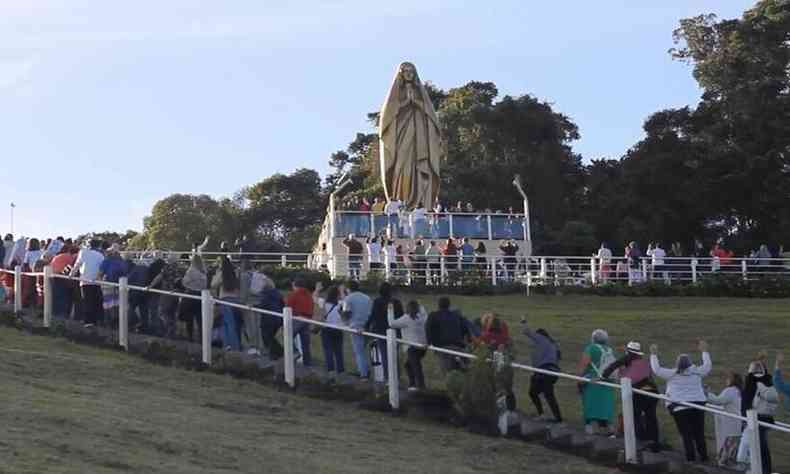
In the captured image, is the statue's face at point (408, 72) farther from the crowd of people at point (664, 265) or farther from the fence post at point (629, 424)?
the fence post at point (629, 424)

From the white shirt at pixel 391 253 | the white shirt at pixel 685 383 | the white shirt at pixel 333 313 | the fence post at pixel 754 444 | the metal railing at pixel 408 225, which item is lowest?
the fence post at pixel 754 444

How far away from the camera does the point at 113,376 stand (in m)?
19.9

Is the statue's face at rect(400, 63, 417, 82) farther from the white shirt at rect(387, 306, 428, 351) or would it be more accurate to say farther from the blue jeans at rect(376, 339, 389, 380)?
the white shirt at rect(387, 306, 428, 351)

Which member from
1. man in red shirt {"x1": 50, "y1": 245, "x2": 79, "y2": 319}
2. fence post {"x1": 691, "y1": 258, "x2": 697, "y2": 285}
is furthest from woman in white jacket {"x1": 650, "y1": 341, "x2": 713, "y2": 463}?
fence post {"x1": 691, "y1": 258, "x2": 697, "y2": 285}

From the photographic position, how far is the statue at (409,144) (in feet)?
157

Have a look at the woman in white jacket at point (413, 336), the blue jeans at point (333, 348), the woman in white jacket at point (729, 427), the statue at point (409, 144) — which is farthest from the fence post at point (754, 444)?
the statue at point (409, 144)

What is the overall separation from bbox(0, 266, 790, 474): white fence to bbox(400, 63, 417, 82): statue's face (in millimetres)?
24304

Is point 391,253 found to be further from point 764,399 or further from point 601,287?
point 764,399

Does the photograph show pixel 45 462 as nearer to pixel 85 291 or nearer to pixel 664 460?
pixel 664 460

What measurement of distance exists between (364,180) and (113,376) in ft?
184

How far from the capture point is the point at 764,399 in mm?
17703

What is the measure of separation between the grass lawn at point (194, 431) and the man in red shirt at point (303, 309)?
1055 millimetres

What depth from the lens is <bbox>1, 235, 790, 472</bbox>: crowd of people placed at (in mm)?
17703

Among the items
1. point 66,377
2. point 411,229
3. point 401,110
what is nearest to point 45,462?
point 66,377
